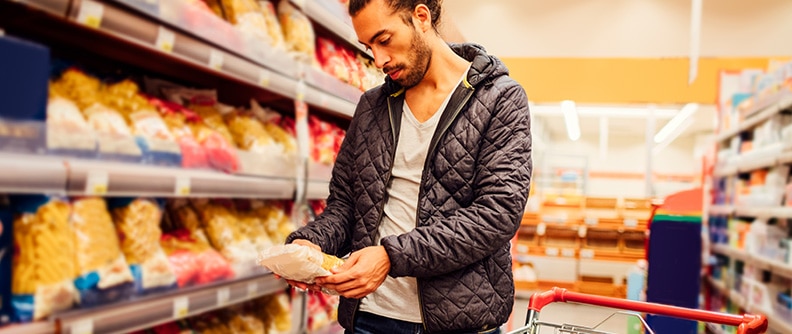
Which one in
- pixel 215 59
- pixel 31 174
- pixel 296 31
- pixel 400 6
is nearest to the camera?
pixel 31 174

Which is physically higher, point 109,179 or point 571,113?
point 571,113

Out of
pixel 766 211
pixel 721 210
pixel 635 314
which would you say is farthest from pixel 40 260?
pixel 721 210

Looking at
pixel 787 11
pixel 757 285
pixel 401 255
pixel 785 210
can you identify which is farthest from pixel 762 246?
pixel 401 255

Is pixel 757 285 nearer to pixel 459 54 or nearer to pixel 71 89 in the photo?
pixel 459 54

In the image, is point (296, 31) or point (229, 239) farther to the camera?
point (296, 31)

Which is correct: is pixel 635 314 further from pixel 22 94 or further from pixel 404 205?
pixel 22 94

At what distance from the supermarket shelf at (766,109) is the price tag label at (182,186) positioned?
4035mm

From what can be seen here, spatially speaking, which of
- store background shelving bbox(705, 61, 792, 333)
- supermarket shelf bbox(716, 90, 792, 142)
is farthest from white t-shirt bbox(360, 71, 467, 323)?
supermarket shelf bbox(716, 90, 792, 142)

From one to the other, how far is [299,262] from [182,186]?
0.66m

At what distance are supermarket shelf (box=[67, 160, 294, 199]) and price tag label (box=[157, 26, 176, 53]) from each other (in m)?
0.34

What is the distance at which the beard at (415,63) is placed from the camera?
1634mm

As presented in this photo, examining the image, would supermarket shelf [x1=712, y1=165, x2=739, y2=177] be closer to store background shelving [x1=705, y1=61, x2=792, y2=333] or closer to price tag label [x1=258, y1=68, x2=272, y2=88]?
store background shelving [x1=705, y1=61, x2=792, y2=333]

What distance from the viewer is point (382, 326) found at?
1642mm

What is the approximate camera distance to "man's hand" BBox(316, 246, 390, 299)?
55.8 inches
